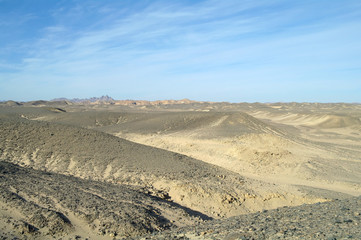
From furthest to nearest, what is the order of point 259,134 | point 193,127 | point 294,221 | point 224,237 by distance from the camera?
point 193,127 < point 259,134 < point 294,221 < point 224,237

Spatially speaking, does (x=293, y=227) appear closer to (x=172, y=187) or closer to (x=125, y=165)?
(x=172, y=187)

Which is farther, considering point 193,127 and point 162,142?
point 193,127

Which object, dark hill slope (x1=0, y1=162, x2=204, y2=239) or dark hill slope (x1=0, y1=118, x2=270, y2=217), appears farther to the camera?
dark hill slope (x1=0, y1=118, x2=270, y2=217)

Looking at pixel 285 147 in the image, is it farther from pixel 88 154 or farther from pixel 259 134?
pixel 88 154

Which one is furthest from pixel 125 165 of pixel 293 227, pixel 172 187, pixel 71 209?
pixel 293 227

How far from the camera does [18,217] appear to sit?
657 cm

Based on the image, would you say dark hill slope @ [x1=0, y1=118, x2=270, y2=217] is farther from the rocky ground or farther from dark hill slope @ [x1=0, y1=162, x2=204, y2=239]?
the rocky ground

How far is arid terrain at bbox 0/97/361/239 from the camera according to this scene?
247 inches

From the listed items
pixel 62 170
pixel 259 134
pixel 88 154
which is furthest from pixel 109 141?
pixel 259 134

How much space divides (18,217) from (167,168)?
6.79 m

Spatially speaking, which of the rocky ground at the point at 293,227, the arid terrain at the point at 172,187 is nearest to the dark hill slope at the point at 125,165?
the arid terrain at the point at 172,187

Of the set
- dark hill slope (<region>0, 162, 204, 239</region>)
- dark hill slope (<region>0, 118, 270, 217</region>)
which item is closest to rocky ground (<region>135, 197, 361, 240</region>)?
dark hill slope (<region>0, 162, 204, 239</region>)

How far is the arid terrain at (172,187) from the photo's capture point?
626cm

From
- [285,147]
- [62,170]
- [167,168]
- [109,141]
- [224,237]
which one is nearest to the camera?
[224,237]
